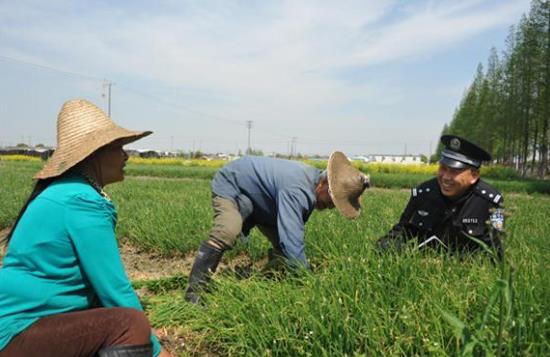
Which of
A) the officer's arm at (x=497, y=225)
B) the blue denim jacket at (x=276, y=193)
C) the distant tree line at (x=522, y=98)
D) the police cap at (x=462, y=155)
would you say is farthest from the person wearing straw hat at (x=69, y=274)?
the distant tree line at (x=522, y=98)

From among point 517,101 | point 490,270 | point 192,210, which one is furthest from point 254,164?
point 517,101

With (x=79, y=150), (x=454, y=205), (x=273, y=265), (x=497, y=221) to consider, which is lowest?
(x=273, y=265)

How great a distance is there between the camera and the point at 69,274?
1.77 metres

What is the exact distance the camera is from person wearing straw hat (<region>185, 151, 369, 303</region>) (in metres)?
2.86

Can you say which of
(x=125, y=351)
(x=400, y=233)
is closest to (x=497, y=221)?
(x=400, y=233)

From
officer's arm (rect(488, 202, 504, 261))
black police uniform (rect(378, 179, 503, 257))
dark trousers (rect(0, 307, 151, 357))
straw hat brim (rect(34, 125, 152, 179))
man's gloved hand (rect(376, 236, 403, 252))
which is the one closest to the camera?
officer's arm (rect(488, 202, 504, 261))

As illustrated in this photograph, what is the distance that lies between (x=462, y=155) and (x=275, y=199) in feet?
4.69

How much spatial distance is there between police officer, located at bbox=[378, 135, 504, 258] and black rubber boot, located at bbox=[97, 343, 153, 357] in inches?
70.3

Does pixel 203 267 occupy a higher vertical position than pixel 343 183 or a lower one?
lower

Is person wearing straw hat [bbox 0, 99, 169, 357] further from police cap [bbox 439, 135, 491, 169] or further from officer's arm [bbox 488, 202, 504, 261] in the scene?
police cap [bbox 439, 135, 491, 169]

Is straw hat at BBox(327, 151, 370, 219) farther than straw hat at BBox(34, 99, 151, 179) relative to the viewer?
Yes

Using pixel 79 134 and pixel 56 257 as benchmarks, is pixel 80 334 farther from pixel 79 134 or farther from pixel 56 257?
pixel 79 134

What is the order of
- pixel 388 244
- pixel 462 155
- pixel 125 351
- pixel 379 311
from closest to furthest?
pixel 125 351 < pixel 379 311 < pixel 388 244 < pixel 462 155

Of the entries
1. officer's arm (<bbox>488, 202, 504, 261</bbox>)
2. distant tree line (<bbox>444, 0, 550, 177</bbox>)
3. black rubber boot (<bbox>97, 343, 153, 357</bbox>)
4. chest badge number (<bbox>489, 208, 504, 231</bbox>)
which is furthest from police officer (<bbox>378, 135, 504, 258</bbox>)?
distant tree line (<bbox>444, 0, 550, 177</bbox>)
